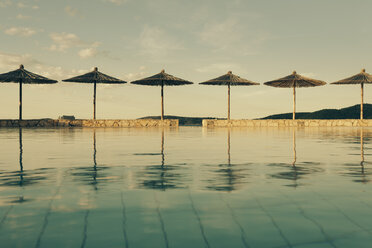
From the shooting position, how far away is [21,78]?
23.6 meters

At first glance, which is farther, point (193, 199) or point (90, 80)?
point (90, 80)

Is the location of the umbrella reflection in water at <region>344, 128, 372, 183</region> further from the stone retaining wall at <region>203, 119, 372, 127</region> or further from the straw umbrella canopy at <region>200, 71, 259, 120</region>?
the stone retaining wall at <region>203, 119, 372, 127</region>

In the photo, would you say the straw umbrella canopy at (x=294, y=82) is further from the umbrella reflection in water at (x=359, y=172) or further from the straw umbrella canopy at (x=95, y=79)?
the umbrella reflection in water at (x=359, y=172)

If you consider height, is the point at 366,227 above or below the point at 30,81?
below

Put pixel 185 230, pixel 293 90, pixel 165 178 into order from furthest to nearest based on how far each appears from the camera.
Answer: pixel 293 90, pixel 165 178, pixel 185 230

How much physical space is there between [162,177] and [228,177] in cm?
81

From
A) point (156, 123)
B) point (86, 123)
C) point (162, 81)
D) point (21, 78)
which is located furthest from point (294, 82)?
point (21, 78)

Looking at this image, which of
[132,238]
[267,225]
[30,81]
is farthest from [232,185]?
[30,81]

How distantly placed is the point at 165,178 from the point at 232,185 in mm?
900

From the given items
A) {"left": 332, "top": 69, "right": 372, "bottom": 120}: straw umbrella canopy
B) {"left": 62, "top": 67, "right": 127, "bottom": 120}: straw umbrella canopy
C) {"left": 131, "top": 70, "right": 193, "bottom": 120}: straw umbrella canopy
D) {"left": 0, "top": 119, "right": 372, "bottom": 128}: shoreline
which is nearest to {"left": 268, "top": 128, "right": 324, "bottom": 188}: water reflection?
{"left": 131, "top": 70, "right": 193, "bottom": 120}: straw umbrella canopy

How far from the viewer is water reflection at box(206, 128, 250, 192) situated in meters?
3.92

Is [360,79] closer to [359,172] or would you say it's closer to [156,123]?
[156,123]

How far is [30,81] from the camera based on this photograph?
24391mm

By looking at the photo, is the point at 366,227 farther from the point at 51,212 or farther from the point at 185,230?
the point at 51,212
